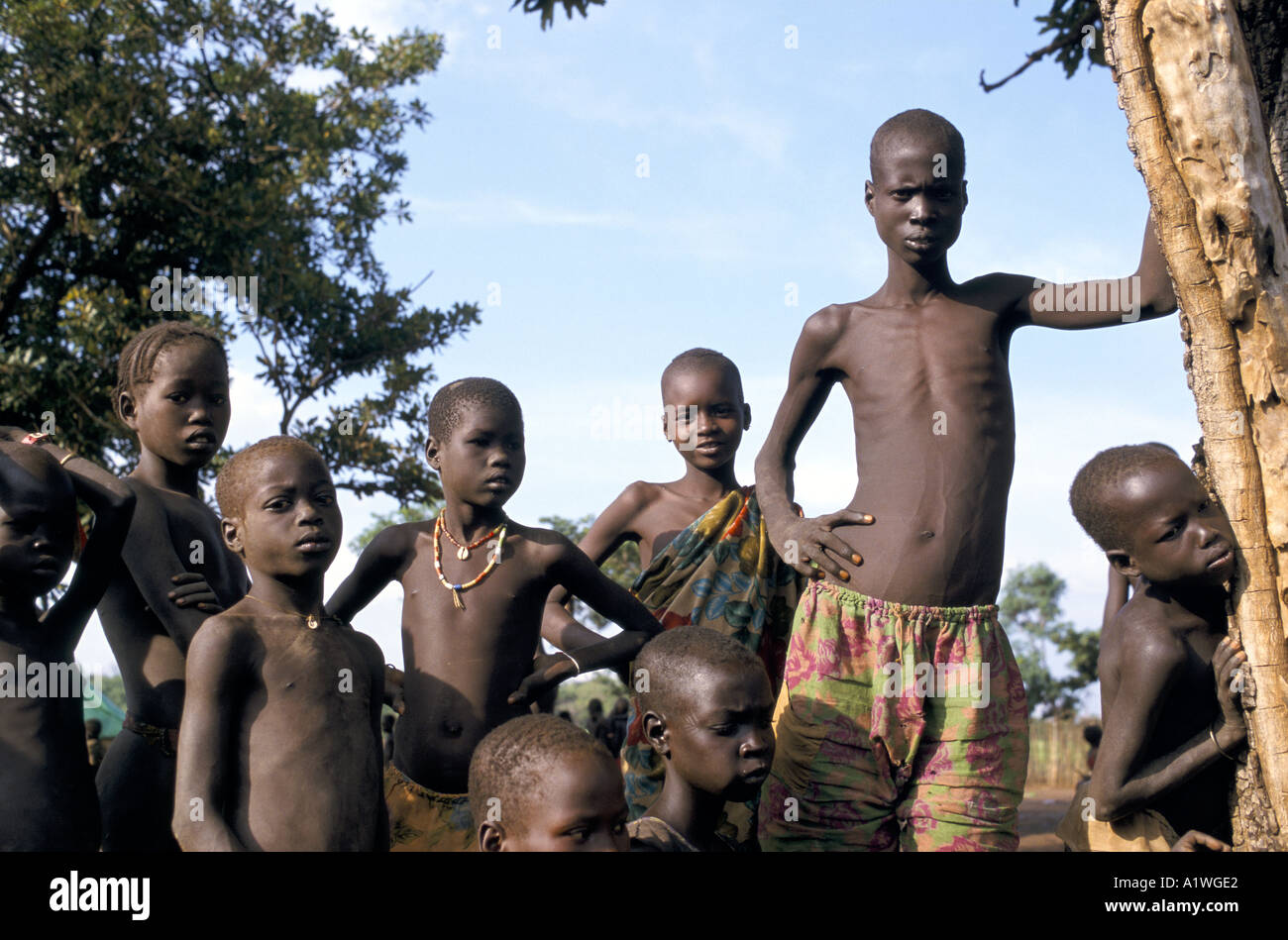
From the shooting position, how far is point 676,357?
465 cm

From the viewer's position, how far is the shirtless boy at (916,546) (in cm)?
304

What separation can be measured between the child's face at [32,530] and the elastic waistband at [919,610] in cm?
201

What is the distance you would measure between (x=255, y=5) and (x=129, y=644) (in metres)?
8.89

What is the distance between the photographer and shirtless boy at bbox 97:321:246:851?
10.8ft

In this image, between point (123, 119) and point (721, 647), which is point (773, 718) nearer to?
point (721, 647)

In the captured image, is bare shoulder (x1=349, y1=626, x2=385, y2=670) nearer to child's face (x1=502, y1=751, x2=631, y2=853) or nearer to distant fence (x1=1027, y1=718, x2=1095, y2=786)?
child's face (x1=502, y1=751, x2=631, y2=853)

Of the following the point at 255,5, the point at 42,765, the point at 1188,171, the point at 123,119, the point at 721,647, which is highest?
the point at 255,5

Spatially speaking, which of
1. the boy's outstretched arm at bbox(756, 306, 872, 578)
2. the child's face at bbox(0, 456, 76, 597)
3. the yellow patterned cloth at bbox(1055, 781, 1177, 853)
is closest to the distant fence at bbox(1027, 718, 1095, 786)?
the yellow patterned cloth at bbox(1055, 781, 1177, 853)

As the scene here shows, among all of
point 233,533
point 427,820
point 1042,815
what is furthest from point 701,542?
point 1042,815

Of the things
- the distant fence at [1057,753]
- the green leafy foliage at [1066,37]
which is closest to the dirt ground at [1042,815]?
the distant fence at [1057,753]

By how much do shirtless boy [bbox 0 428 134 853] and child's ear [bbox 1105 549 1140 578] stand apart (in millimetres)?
2722

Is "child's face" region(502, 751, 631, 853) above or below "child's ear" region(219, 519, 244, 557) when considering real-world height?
below

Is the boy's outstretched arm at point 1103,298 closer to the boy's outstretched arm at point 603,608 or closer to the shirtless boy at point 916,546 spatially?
the shirtless boy at point 916,546
